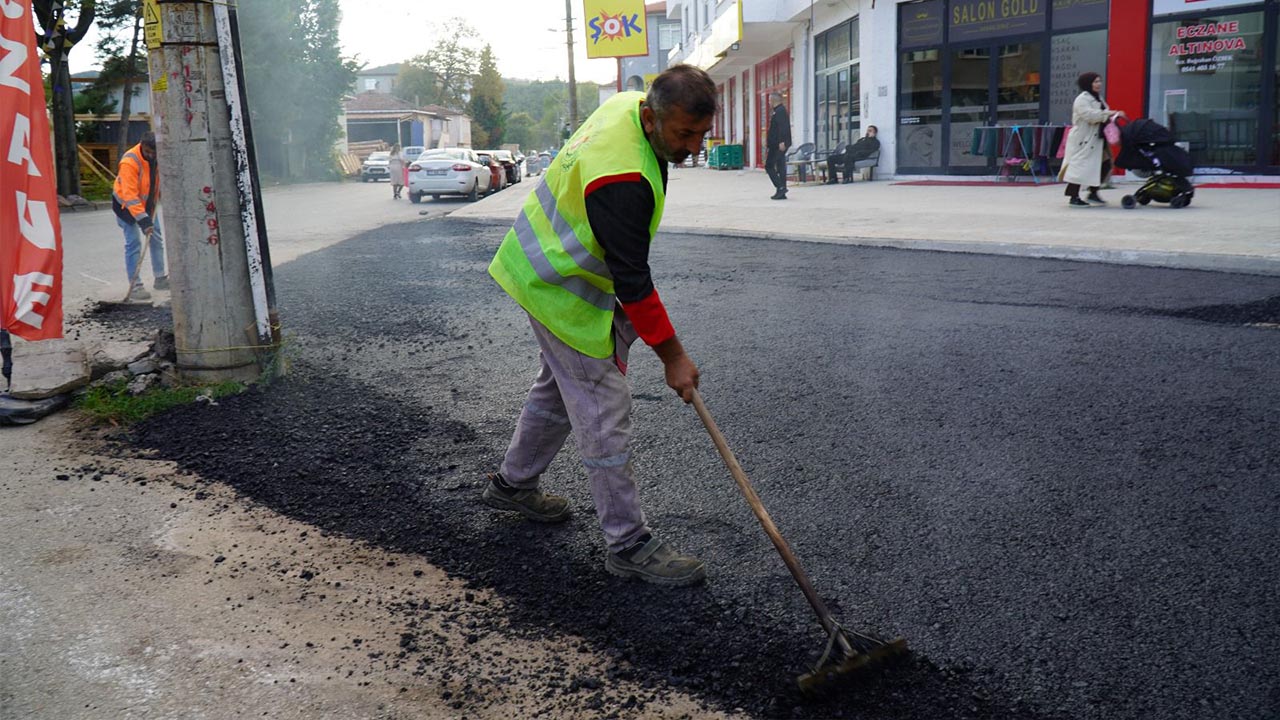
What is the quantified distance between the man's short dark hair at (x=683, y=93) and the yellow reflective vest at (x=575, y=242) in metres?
0.09

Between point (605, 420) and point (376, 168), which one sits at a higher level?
point (376, 168)

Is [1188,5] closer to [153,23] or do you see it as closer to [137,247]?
[137,247]

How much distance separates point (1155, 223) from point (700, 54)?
24643 mm

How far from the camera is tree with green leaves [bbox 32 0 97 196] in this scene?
25172mm

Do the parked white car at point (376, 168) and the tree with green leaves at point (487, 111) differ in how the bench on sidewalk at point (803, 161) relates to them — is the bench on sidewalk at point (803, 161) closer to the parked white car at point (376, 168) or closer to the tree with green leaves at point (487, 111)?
the parked white car at point (376, 168)

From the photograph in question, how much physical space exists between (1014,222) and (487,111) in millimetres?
77720

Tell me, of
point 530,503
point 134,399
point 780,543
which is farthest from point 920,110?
point 780,543

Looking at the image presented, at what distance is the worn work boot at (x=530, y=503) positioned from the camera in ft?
Result: 11.9

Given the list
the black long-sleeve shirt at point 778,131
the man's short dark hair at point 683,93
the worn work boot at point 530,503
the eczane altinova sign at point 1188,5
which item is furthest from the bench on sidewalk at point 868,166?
the man's short dark hair at point 683,93

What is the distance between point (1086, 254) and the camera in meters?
8.86

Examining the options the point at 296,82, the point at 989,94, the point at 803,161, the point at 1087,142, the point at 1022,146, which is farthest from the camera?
the point at 296,82

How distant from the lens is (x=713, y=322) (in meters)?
6.98

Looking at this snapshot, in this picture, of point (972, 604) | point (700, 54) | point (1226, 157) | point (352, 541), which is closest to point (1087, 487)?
point (972, 604)

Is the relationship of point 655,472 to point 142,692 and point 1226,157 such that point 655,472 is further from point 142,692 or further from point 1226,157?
point 1226,157
